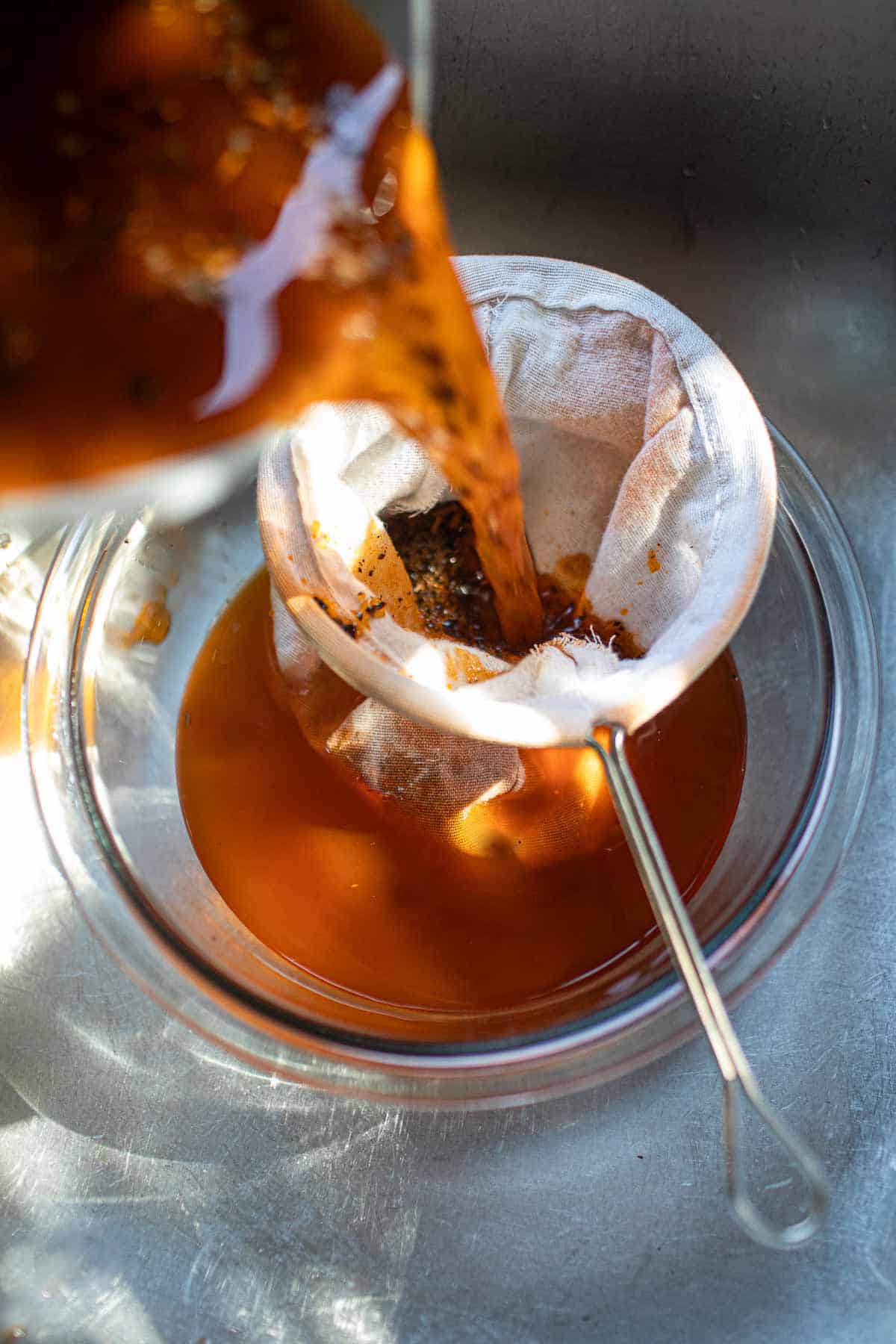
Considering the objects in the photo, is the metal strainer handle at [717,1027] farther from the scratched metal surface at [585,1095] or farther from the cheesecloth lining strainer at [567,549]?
the scratched metal surface at [585,1095]

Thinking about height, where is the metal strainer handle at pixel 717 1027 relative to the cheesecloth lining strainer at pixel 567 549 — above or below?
below

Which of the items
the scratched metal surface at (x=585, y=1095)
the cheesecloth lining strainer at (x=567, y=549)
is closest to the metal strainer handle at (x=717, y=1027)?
the cheesecloth lining strainer at (x=567, y=549)

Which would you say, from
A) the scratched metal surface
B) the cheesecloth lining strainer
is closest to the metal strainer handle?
the cheesecloth lining strainer

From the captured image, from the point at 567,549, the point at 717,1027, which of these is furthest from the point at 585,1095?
the point at 567,549

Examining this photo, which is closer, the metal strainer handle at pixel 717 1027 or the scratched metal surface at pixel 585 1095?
A: the metal strainer handle at pixel 717 1027

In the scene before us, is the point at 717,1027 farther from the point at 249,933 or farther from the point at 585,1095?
the point at 249,933

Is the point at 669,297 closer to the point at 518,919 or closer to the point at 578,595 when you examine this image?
the point at 578,595
